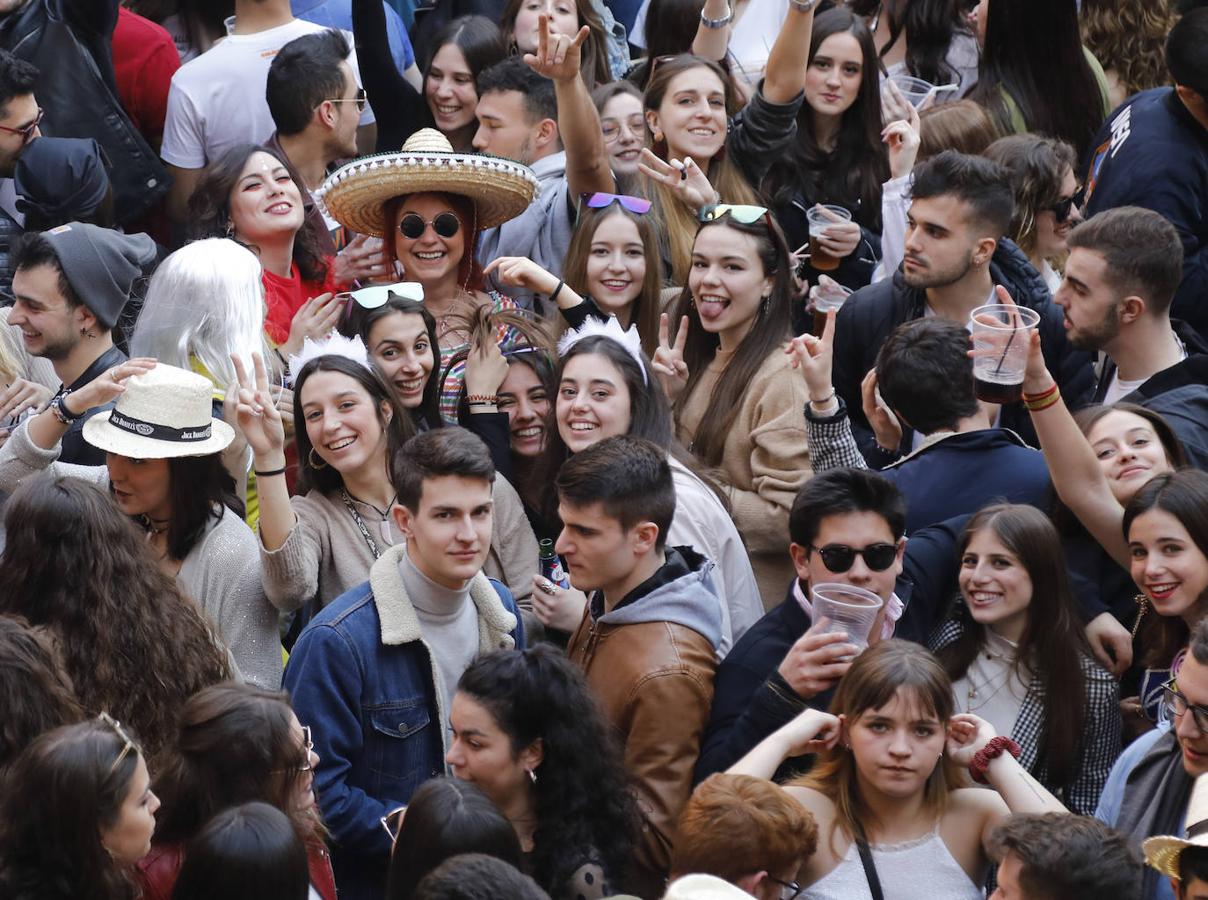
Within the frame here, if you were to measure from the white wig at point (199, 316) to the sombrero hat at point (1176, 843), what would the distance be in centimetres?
338

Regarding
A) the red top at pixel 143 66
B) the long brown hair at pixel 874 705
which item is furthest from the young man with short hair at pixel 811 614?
the red top at pixel 143 66

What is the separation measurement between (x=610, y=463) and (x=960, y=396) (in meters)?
1.16

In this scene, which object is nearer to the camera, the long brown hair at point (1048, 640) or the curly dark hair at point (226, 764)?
the curly dark hair at point (226, 764)

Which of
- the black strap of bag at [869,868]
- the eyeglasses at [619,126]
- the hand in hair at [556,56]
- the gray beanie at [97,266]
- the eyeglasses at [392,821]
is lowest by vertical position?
the eyeglasses at [392,821]

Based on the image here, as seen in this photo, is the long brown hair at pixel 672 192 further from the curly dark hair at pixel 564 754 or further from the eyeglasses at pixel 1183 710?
the eyeglasses at pixel 1183 710

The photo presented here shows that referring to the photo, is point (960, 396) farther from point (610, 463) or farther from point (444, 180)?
point (444, 180)

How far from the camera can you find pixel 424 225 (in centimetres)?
662

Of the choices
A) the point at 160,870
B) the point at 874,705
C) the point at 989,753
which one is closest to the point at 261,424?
the point at 160,870

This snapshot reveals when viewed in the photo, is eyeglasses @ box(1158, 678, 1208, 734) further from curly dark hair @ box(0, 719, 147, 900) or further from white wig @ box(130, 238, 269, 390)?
white wig @ box(130, 238, 269, 390)

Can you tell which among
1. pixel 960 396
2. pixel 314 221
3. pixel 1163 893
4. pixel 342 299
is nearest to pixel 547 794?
pixel 1163 893

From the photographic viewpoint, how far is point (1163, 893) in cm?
396

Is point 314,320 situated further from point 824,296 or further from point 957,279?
point 957,279

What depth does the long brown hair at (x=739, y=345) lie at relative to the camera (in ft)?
19.6

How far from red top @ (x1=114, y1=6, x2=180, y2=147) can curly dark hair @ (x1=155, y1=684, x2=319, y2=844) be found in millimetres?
4603
